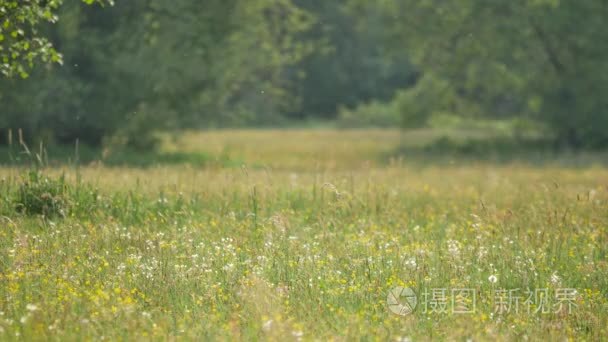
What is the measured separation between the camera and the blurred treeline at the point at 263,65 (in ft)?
70.4

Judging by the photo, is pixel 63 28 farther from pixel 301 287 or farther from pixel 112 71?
pixel 301 287

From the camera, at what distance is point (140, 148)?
24.0m

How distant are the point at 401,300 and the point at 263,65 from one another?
19490 mm

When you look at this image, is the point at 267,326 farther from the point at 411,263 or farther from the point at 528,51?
the point at 528,51

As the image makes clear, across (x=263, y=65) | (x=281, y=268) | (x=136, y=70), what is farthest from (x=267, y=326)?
(x=263, y=65)

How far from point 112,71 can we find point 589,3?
51.1 ft

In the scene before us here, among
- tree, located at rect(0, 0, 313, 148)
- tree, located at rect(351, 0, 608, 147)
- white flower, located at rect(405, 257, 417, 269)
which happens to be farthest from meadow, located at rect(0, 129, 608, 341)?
tree, located at rect(351, 0, 608, 147)

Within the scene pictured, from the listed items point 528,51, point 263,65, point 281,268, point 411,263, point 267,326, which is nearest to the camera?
point 267,326

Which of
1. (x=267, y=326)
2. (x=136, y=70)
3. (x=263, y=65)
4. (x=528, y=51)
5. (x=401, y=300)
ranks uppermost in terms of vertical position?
(x=528, y=51)

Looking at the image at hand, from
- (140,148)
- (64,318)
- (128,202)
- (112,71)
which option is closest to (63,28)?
(112,71)

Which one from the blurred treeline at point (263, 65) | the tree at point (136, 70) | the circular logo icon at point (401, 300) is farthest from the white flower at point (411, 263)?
the tree at point (136, 70)

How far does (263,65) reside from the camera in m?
25.4

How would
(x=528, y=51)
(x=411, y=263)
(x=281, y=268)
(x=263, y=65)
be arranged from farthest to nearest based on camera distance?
(x=528, y=51) → (x=263, y=65) → (x=411, y=263) → (x=281, y=268)

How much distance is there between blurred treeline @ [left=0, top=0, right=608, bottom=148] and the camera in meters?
21.5
